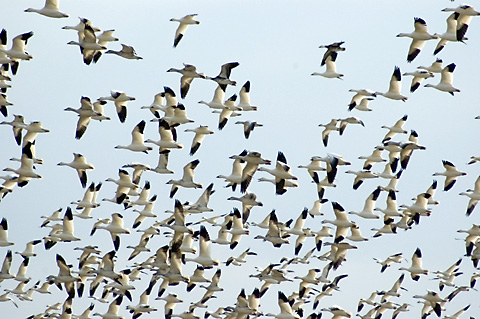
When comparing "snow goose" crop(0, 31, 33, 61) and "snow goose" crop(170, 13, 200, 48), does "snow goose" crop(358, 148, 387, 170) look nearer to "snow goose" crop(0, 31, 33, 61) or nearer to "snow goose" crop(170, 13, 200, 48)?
"snow goose" crop(170, 13, 200, 48)

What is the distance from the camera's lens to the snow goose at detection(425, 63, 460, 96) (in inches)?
1216

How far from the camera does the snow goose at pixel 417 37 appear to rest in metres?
29.2

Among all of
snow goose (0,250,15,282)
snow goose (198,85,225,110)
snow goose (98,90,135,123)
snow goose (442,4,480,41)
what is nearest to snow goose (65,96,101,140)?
snow goose (98,90,135,123)

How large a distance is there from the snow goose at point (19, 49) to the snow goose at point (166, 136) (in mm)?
3923

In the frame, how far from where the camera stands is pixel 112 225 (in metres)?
31.3

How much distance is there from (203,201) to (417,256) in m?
6.30

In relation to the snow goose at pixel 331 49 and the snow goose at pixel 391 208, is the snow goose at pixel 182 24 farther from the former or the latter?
the snow goose at pixel 391 208

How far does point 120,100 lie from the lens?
30.2 metres

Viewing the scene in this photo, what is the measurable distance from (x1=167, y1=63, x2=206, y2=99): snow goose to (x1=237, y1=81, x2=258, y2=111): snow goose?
134 cm

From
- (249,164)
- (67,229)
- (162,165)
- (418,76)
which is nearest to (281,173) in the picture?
(249,164)

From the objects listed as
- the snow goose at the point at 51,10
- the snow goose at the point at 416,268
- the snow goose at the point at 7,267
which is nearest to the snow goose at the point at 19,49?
the snow goose at the point at 51,10

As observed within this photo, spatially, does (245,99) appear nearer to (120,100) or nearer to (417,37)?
(120,100)

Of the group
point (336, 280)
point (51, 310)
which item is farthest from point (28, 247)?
point (336, 280)

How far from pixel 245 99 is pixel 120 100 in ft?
10.6
